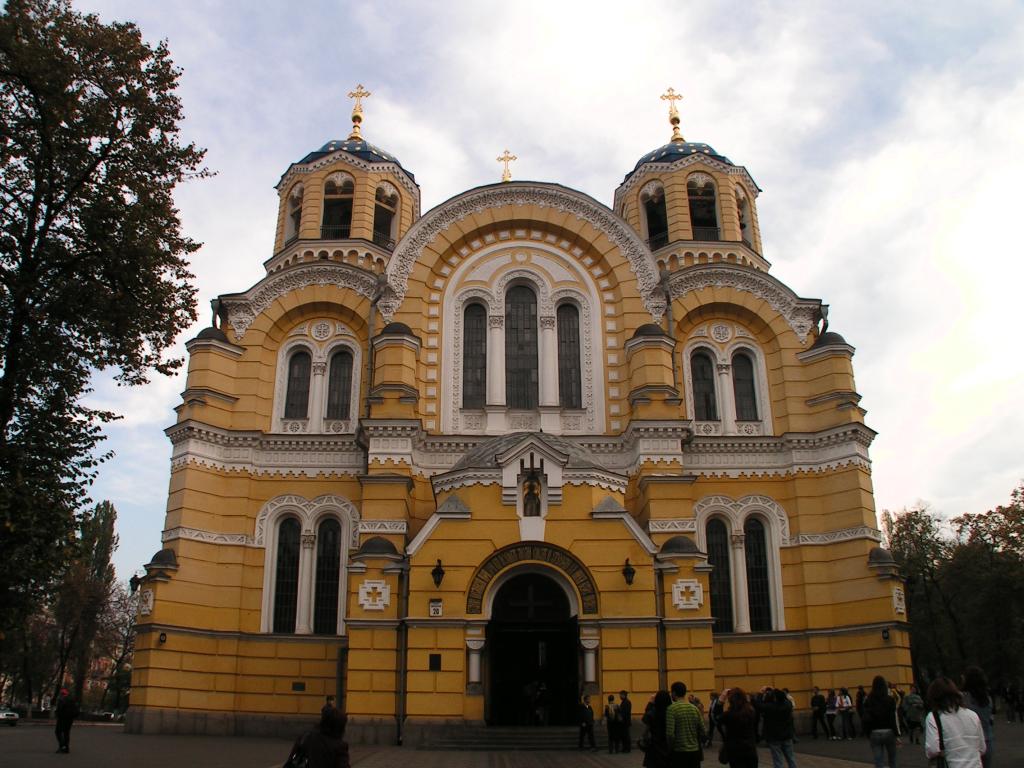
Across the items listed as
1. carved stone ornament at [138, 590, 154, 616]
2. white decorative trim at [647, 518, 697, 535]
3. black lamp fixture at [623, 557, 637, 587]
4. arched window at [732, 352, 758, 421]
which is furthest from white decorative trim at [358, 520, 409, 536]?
arched window at [732, 352, 758, 421]

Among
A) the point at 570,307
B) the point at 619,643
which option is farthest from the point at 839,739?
the point at 570,307

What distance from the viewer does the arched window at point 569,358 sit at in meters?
29.4

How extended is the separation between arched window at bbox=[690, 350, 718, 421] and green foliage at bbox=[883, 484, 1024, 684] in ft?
50.1

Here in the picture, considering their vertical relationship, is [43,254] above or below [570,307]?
below

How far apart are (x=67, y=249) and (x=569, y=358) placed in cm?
1726

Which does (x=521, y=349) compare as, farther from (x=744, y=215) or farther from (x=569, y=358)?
(x=744, y=215)

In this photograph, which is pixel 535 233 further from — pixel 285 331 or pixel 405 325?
pixel 285 331

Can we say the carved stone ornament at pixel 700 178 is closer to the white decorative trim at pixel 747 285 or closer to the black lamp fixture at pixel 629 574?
the white decorative trim at pixel 747 285

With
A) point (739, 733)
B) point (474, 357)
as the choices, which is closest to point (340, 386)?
point (474, 357)

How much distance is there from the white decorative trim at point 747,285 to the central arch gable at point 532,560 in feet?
39.4

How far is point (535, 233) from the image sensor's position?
3156 centimetres

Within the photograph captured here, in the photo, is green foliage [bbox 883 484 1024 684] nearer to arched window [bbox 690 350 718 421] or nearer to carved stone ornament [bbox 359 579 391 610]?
arched window [bbox 690 350 718 421]

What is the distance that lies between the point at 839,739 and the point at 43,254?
23.1 meters

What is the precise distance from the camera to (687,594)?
77.4 ft
